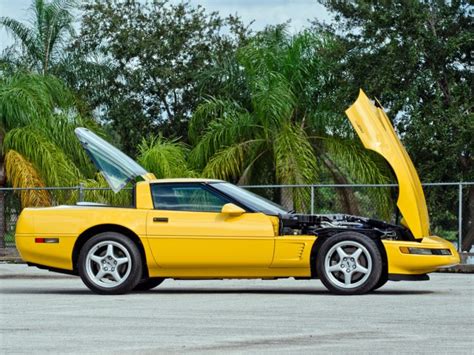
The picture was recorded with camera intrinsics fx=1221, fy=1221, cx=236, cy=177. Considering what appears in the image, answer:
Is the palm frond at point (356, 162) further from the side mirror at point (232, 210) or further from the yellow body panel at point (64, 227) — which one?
→ the yellow body panel at point (64, 227)

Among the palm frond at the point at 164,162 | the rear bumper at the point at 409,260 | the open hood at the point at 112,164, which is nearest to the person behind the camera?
the rear bumper at the point at 409,260

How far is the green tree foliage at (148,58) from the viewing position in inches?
1759

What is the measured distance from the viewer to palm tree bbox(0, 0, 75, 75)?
38.1 metres

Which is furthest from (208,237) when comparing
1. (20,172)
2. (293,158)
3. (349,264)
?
(20,172)

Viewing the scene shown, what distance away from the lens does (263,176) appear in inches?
1308

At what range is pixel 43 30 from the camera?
3831 centimetres

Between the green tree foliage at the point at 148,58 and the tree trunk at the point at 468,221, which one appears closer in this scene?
the tree trunk at the point at 468,221

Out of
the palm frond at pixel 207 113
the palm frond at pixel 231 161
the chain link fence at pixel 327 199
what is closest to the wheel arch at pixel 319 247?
the chain link fence at pixel 327 199

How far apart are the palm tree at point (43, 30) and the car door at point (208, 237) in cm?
2488

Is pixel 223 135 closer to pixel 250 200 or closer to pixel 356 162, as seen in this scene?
pixel 356 162

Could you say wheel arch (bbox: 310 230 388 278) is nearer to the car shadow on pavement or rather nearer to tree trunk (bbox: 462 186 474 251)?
the car shadow on pavement

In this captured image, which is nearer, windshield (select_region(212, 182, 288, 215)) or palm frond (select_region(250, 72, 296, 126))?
windshield (select_region(212, 182, 288, 215))

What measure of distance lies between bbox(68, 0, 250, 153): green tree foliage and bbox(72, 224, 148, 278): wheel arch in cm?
2943

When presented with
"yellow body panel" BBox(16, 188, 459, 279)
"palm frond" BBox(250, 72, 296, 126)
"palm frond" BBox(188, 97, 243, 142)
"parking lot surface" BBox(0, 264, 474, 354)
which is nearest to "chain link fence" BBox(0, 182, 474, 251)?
"palm frond" BBox(250, 72, 296, 126)
